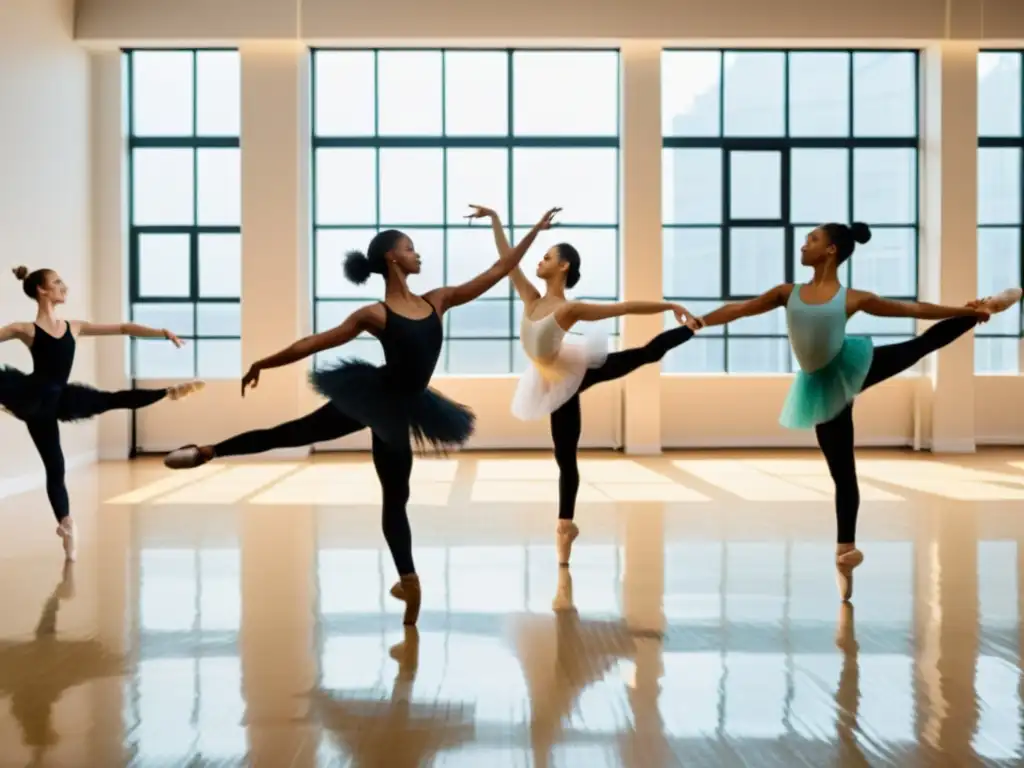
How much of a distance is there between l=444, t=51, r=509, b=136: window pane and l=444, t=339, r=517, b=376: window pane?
1.99 meters

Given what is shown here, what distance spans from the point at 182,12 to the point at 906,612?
8217 millimetres

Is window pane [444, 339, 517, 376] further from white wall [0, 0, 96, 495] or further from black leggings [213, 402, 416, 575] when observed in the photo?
black leggings [213, 402, 416, 575]

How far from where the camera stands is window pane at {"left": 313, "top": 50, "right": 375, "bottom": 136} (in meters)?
10.3

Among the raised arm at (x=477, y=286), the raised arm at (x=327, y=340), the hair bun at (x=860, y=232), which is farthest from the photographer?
the hair bun at (x=860, y=232)

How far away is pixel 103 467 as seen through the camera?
9258 millimetres

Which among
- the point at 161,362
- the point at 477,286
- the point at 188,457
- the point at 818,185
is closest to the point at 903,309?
the point at 477,286

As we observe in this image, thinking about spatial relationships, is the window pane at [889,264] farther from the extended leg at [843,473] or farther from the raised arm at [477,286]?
the raised arm at [477,286]

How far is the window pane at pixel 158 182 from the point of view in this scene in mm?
10195

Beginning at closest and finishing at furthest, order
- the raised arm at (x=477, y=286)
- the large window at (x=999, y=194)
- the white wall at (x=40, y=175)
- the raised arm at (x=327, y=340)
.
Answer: the raised arm at (x=327, y=340) < the raised arm at (x=477, y=286) < the white wall at (x=40, y=175) < the large window at (x=999, y=194)

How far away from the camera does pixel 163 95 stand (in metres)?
10.2

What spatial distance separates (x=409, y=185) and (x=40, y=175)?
3.28 m

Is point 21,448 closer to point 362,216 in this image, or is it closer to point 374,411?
point 362,216

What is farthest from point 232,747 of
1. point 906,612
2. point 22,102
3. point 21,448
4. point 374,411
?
point 22,102

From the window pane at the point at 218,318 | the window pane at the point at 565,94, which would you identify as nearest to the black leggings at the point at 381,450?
the window pane at the point at 218,318
